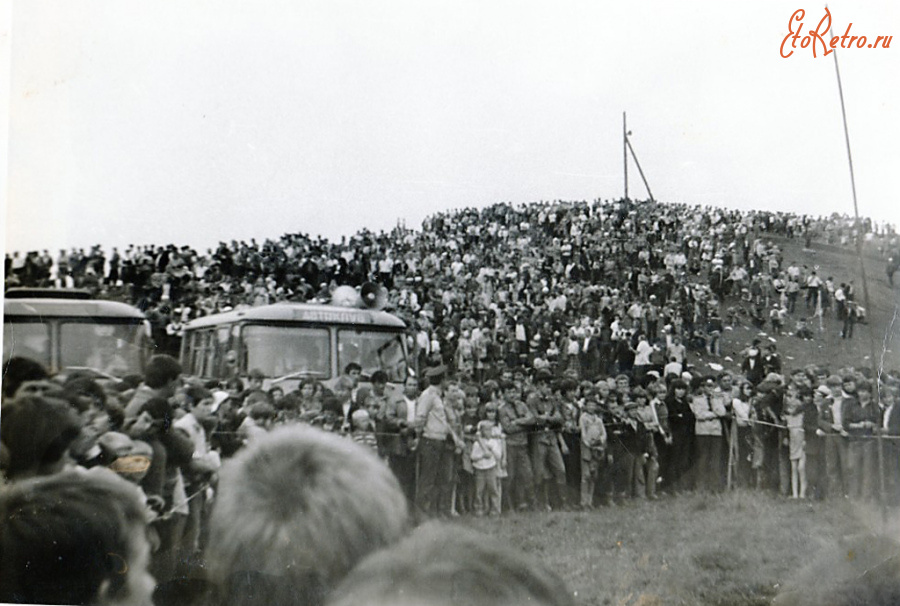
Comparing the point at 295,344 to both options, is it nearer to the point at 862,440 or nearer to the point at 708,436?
the point at 708,436

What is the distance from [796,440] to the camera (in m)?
4.64

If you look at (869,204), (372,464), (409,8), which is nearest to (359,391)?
(372,464)

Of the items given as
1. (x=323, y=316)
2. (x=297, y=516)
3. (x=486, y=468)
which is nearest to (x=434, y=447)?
(x=486, y=468)

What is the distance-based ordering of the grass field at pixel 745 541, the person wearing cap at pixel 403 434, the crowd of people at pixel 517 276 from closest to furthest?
the grass field at pixel 745 541 < the person wearing cap at pixel 403 434 < the crowd of people at pixel 517 276

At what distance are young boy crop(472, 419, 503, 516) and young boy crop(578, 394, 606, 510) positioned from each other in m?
0.51

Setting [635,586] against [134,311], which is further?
[134,311]

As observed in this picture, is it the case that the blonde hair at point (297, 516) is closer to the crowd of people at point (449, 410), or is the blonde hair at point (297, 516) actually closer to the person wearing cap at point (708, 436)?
the crowd of people at point (449, 410)

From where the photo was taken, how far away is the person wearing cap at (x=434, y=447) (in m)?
4.56

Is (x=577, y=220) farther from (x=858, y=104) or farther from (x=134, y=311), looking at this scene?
(x=134, y=311)

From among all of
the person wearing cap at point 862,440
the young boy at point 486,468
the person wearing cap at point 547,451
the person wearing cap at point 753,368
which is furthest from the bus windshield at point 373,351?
the person wearing cap at point 862,440

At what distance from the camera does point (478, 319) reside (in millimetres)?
4742

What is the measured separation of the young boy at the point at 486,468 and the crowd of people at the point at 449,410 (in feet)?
0.04

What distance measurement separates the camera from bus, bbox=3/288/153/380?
15.6 ft

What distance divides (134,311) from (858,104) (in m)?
4.51
